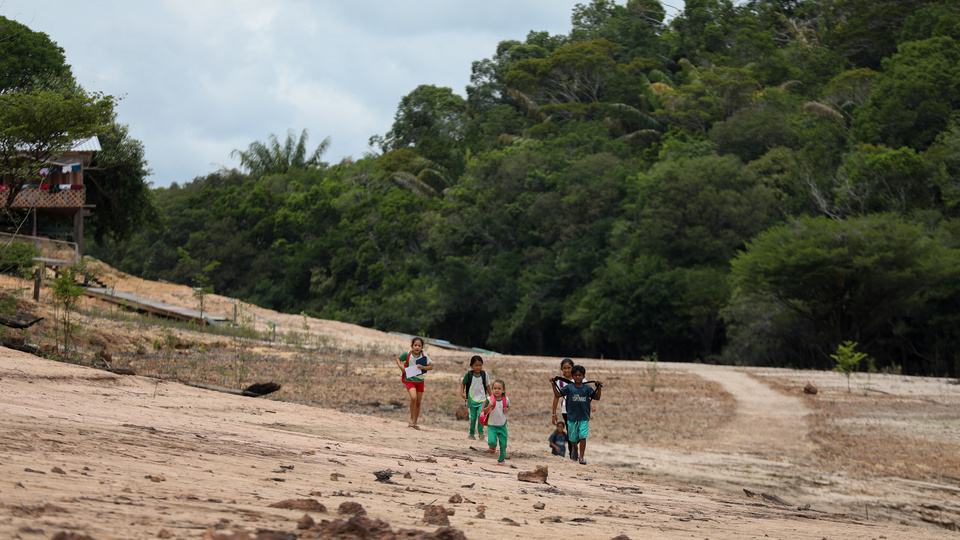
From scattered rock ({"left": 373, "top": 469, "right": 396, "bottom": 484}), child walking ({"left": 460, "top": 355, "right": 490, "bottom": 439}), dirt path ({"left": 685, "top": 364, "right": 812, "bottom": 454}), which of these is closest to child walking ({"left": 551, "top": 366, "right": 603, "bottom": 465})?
child walking ({"left": 460, "top": 355, "right": 490, "bottom": 439})

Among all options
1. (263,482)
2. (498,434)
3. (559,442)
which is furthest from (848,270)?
(263,482)

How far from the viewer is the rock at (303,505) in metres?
4.44

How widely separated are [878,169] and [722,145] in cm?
1362

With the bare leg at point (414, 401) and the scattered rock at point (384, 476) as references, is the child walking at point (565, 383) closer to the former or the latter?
the bare leg at point (414, 401)

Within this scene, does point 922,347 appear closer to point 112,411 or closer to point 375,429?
point 375,429

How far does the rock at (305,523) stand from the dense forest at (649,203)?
22958 mm

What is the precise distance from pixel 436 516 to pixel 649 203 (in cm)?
3963

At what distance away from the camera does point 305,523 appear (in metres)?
3.99

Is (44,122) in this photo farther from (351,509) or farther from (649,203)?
(649,203)

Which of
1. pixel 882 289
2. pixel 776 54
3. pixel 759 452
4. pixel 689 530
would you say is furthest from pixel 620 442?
pixel 776 54

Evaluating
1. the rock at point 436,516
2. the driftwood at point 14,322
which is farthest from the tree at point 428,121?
the rock at point 436,516

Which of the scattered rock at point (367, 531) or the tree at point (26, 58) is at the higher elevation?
the tree at point (26, 58)

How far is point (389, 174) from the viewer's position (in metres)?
62.8

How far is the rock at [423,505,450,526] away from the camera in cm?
459
